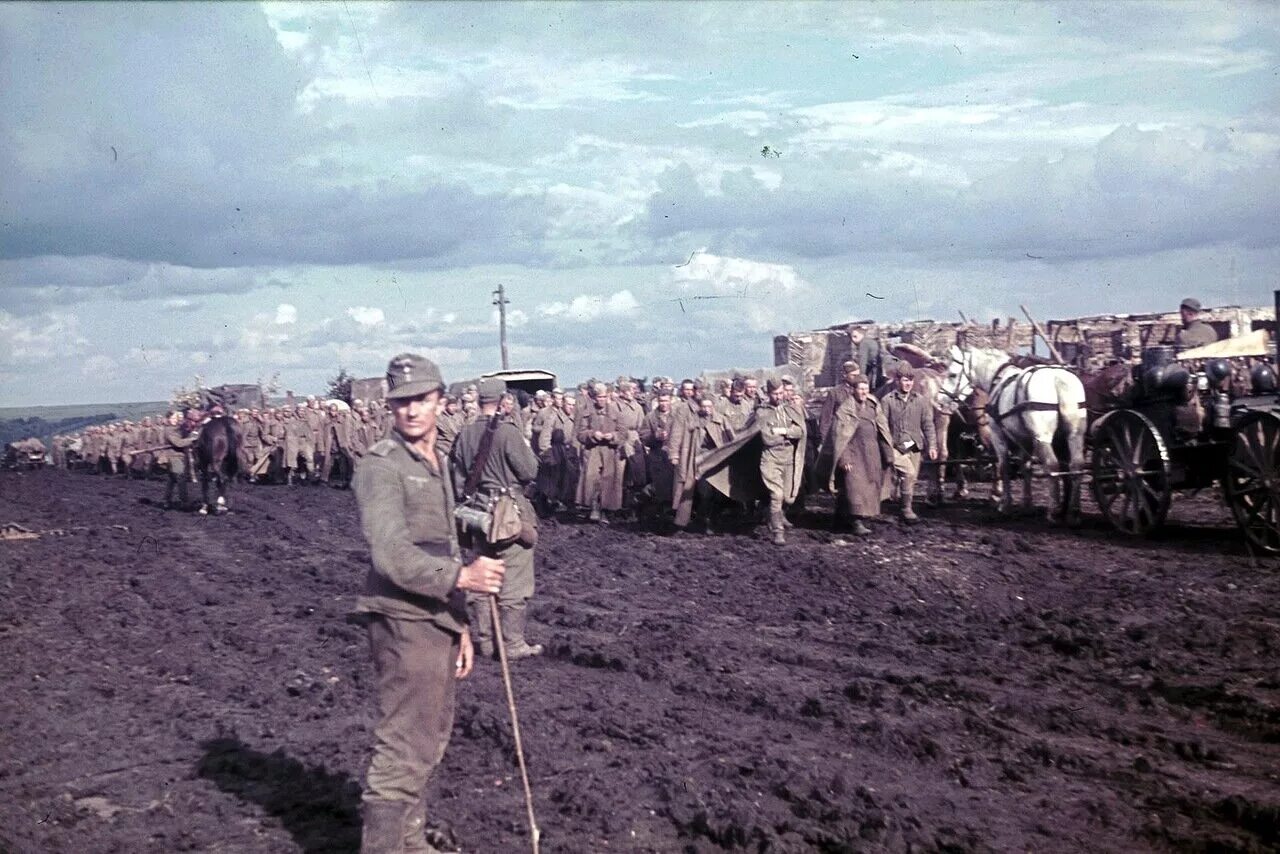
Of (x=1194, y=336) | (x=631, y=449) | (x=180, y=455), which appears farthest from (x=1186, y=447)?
(x=180, y=455)

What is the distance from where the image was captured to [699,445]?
17812mm

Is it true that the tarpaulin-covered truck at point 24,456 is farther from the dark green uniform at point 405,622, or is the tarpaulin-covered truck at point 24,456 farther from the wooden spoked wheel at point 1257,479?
the dark green uniform at point 405,622

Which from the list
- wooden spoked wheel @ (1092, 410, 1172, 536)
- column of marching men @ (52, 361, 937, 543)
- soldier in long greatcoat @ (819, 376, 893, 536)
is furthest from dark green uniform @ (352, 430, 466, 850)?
soldier in long greatcoat @ (819, 376, 893, 536)

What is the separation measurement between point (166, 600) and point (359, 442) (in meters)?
19.2

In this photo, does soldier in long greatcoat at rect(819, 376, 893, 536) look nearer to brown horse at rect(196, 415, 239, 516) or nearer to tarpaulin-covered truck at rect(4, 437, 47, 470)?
brown horse at rect(196, 415, 239, 516)

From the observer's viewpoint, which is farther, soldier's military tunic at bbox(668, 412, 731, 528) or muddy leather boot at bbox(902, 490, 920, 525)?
soldier's military tunic at bbox(668, 412, 731, 528)

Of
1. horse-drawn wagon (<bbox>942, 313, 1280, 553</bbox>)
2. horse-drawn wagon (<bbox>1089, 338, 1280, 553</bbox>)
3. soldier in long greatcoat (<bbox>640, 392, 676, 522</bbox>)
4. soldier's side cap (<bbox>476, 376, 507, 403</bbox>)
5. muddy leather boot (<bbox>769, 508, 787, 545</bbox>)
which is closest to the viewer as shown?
soldier's side cap (<bbox>476, 376, 507, 403</bbox>)

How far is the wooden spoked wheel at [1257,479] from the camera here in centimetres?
1131

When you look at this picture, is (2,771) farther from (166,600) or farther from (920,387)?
(920,387)

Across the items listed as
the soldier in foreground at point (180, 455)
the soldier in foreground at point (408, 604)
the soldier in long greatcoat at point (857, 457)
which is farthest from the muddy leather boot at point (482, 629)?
the soldier in foreground at point (180, 455)

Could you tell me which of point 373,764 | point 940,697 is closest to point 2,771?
point 373,764

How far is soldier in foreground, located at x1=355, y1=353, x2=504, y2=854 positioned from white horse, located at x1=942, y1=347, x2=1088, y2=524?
10.6m

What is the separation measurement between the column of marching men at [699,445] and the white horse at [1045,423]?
111 cm

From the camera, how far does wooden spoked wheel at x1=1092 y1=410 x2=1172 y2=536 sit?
508 inches
